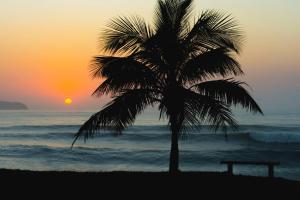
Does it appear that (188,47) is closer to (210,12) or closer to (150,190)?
(210,12)

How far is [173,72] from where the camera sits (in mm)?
12180

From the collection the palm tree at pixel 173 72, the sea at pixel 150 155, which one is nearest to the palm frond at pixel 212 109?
the palm tree at pixel 173 72

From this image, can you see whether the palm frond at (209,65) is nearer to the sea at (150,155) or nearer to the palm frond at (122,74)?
the palm frond at (122,74)

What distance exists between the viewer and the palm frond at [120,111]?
38.2 feet

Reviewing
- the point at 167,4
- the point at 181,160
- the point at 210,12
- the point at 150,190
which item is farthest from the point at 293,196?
the point at 181,160

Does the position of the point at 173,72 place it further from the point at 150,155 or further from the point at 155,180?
the point at 150,155

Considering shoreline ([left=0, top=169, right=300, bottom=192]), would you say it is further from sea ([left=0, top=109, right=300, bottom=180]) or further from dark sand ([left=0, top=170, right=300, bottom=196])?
sea ([left=0, top=109, right=300, bottom=180])

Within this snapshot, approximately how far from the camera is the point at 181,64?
12422 millimetres

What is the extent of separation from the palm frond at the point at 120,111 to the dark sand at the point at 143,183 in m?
1.26

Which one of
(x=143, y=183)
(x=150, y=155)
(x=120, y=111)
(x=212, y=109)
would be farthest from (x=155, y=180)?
(x=150, y=155)

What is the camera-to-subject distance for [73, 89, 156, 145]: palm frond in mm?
11641

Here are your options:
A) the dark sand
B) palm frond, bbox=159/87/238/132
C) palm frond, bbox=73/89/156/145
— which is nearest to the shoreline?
the dark sand

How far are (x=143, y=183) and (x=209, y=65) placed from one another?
139 inches

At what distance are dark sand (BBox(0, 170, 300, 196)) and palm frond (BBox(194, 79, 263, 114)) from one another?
1986 millimetres
